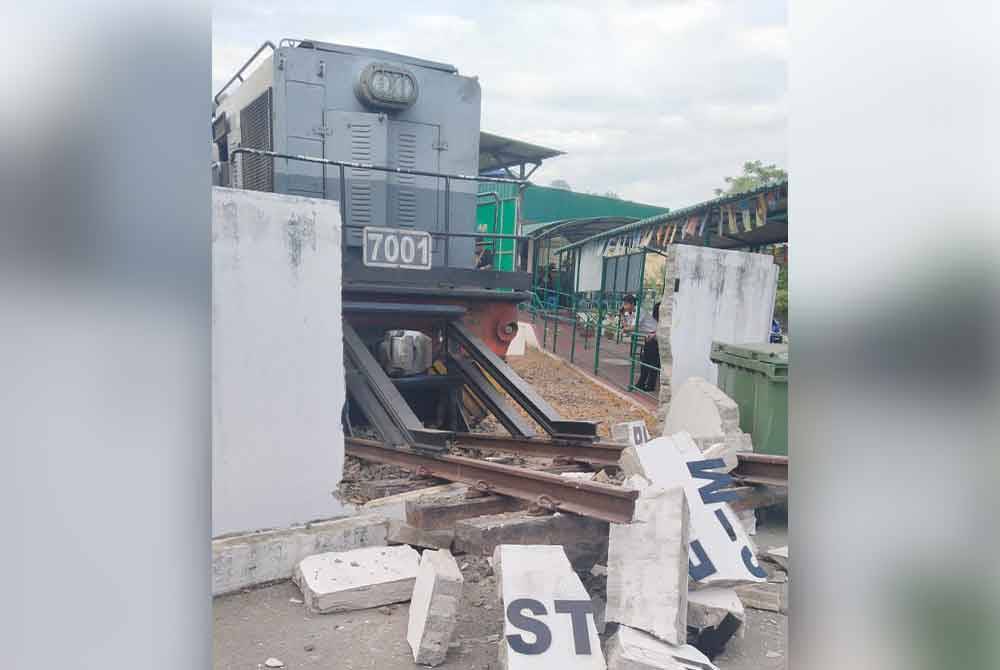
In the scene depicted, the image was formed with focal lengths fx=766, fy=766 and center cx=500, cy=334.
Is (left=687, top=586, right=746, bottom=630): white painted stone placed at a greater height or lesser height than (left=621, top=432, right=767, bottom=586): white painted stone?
lesser

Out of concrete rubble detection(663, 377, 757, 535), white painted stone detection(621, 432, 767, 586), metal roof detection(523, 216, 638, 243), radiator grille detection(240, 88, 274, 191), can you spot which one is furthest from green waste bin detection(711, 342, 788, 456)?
metal roof detection(523, 216, 638, 243)

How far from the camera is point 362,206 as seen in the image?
708 centimetres

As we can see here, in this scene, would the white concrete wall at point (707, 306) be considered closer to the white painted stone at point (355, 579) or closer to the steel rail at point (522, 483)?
the steel rail at point (522, 483)

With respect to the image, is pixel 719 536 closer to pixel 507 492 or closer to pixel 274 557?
pixel 507 492

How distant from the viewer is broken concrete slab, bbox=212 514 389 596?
378cm

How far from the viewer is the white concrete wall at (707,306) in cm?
809

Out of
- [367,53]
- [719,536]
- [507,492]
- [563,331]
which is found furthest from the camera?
[563,331]

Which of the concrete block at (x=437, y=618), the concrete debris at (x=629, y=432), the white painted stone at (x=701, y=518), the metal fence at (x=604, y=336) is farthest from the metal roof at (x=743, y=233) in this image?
the concrete block at (x=437, y=618)

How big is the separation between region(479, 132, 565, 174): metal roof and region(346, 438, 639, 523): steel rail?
615cm

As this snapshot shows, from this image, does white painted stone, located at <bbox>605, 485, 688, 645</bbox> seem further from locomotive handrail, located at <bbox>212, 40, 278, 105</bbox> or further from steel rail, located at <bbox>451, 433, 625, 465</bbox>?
locomotive handrail, located at <bbox>212, 40, 278, 105</bbox>

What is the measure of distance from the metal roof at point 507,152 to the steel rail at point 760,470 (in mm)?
6166
